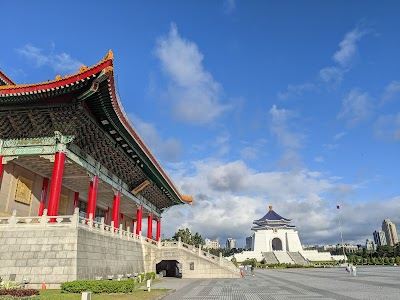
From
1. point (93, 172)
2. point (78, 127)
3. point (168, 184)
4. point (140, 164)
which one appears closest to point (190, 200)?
point (168, 184)

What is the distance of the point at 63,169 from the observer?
695 inches

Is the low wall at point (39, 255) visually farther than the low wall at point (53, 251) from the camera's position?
No

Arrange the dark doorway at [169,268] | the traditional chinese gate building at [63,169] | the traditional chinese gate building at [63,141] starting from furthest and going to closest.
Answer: the dark doorway at [169,268]
the traditional chinese gate building at [63,141]
the traditional chinese gate building at [63,169]

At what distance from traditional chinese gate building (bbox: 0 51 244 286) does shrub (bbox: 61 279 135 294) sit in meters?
1.24

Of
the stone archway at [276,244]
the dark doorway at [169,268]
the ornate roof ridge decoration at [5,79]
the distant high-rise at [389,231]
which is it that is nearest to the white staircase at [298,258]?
the stone archway at [276,244]

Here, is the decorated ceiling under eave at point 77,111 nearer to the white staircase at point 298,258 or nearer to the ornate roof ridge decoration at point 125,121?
the ornate roof ridge decoration at point 125,121

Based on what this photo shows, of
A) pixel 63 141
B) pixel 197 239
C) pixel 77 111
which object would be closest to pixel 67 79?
pixel 77 111

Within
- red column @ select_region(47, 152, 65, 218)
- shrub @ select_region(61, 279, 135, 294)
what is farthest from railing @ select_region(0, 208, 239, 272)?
shrub @ select_region(61, 279, 135, 294)

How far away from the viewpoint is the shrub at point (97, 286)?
12.3 metres

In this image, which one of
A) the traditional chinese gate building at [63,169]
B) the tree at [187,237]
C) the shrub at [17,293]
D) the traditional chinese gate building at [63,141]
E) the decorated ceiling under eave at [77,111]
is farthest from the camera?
the tree at [187,237]

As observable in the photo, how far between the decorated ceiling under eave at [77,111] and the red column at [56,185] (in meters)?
1.45

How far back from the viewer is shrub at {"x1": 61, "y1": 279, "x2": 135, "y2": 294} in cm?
1228

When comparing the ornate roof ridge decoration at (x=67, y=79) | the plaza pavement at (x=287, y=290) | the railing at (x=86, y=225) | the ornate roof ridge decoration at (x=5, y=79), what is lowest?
the plaza pavement at (x=287, y=290)

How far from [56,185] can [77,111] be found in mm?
3940
